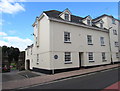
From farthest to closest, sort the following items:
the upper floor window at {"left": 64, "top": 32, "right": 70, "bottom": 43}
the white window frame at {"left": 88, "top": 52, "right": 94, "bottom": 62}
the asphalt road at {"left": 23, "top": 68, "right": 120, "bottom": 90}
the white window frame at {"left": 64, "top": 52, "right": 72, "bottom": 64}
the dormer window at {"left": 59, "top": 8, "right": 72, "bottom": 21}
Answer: the white window frame at {"left": 88, "top": 52, "right": 94, "bottom": 62} → the dormer window at {"left": 59, "top": 8, "right": 72, "bottom": 21} → the upper floor window at {"left": 64, "top": 32, "right": 70, "bottom": 43} → the white window frame at {"left": 64, "top": 52, "right": 72, "bottom": 64} → the asphalt road at {"left": 23, "top": 68, "right": 120, "bottom": 90}

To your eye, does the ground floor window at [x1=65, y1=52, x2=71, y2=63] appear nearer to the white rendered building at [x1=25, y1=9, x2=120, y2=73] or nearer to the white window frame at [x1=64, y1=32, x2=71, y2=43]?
the white rendered building at [x1=25, y1=9, x2=120, y2=73]

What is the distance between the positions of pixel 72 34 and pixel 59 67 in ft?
17.6

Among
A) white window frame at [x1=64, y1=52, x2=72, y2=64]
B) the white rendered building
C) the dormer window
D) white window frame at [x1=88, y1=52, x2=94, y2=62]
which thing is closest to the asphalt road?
Result: the white rendered building

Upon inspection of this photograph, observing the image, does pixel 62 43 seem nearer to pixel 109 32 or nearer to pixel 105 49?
pixel 105 49

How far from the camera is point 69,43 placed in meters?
14.6

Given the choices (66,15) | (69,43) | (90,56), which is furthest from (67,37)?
(90,56)

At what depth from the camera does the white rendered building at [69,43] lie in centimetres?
1329

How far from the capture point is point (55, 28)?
44.8ft

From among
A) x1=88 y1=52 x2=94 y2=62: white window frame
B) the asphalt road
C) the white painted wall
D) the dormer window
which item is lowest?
the asphalt road

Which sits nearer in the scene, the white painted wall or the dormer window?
the white painted wall

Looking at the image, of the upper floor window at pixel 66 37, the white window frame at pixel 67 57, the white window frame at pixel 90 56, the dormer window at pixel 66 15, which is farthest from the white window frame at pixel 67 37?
the white window frame at pixel 90 56

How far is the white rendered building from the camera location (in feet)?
43.6

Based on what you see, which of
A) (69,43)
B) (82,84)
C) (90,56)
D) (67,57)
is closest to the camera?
(82,84)

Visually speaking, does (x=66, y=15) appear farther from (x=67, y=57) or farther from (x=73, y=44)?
(x=67, y=57)
